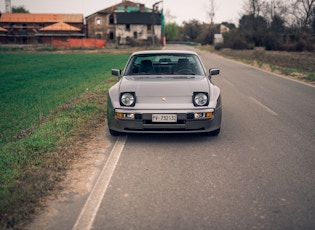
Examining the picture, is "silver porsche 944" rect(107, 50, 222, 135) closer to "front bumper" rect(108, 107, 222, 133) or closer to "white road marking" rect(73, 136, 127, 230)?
"front bumper" rect(108, 107, 222, 133)

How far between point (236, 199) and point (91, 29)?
268 ft

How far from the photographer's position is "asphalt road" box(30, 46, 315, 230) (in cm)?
323

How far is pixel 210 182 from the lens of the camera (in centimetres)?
411

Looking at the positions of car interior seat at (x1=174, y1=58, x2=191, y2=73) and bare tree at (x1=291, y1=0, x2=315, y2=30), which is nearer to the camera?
car interior seat at (x1=174, y1=58, x2=191, y2=73)

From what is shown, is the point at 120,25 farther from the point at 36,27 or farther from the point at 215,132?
the point at 215,132

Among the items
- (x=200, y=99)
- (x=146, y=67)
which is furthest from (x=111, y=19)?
(x=200, y=99)

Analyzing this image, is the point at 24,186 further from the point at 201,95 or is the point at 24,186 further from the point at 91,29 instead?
the point at 91,29

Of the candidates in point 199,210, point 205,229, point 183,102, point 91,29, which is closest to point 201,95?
point 183,102

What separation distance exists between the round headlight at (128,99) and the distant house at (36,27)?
7246 centimetres

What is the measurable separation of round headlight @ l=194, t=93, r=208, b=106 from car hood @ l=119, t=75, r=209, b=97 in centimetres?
9

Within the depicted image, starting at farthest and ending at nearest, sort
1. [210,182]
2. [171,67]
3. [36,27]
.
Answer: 1. [36,27]
2. [171,67]
3. [210,182]

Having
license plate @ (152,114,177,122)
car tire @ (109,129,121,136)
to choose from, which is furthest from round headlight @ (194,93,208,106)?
car tire @ (109,129,121,136)

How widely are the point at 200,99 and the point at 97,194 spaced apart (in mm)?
2577

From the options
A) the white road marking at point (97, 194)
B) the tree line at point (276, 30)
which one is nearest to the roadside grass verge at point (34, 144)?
the white road marking at point (97, 194)
